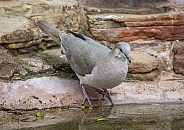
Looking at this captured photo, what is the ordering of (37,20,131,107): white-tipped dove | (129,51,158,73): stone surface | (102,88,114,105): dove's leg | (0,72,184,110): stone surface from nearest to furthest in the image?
A: (37,20,131,107): white-tipped dove < (0,72,184,110): stone surface < (102,88,114,105): dove's leg < (129,51,158,73): stone surface

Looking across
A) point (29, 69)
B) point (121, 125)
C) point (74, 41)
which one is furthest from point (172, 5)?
point (121, 125)

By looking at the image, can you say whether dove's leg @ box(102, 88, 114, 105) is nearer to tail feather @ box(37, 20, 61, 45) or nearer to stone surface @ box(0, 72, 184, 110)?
stone surface @ box(0, 72, 184, 110)

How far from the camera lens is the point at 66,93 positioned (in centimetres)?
470

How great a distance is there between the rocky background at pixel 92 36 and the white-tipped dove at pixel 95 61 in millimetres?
224

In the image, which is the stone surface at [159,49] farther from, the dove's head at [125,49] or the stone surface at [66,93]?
the dove's head at [125,49]

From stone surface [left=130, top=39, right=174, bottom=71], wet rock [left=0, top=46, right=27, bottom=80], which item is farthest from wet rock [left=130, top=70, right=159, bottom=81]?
wet rock [left=0, top=46, right=27, bottom=80]

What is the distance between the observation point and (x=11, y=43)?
5121mm

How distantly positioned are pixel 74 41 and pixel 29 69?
532 millimetres

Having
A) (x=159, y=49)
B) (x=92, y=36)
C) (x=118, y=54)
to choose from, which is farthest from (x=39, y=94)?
(x=159, y=49)

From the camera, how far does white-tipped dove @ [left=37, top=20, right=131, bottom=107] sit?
14.4 ft

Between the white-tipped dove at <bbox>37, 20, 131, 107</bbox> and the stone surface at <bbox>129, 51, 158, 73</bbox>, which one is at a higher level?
the white-tipped dove at <bbox>37, 20, 131, 107</bbox>

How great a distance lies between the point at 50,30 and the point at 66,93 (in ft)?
2.67

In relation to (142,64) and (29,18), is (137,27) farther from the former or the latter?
(29,18)

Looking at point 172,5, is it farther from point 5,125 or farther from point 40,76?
point 5,125
